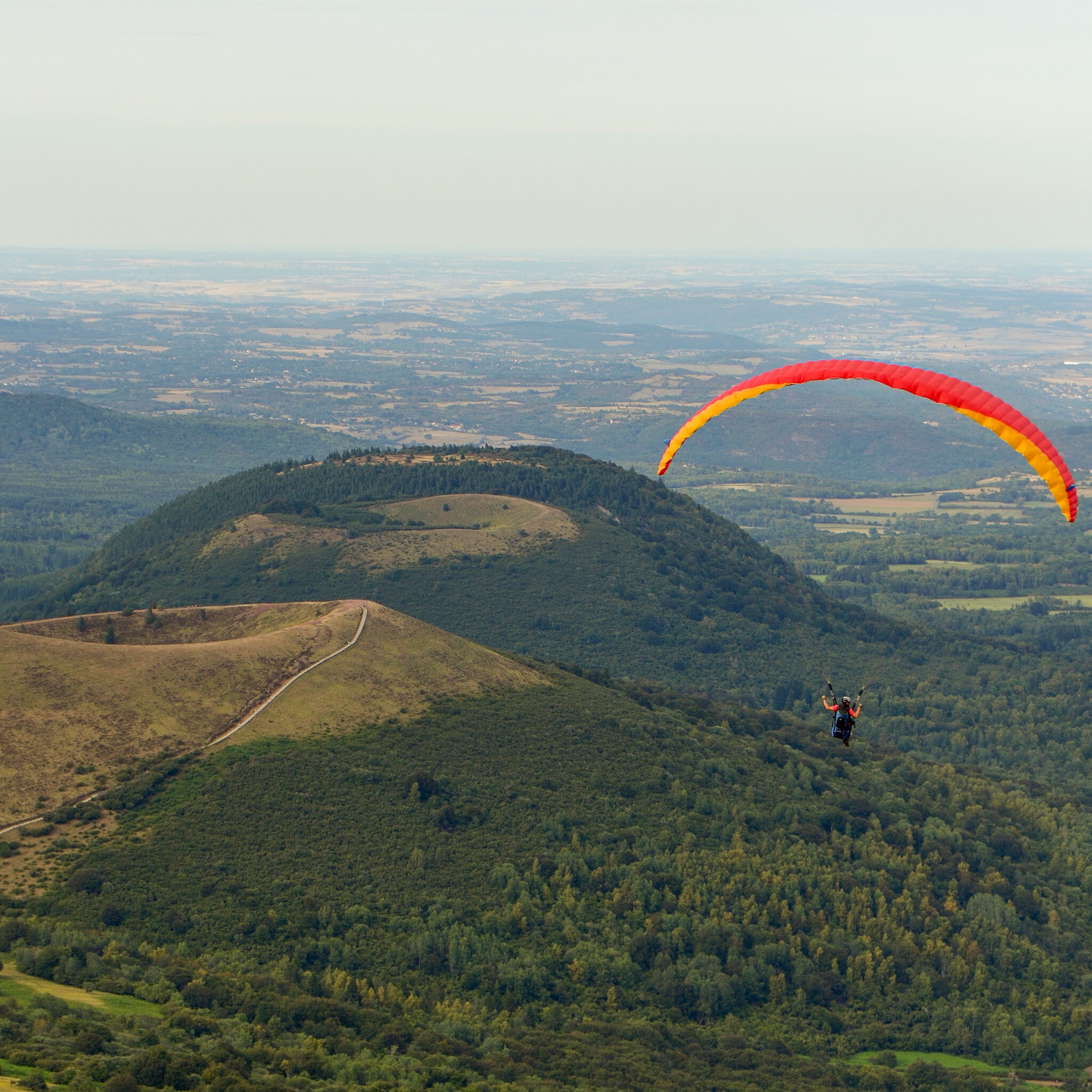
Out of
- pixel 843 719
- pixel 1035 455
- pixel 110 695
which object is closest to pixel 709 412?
pixel 1035 455

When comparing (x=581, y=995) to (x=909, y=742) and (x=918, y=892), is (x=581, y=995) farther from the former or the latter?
(x=909, y=742)

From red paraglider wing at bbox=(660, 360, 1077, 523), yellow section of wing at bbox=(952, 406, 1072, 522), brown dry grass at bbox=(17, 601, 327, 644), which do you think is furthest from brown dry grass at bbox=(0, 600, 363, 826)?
yellow section of wing at bbox=(952, 406, 1072, 522)

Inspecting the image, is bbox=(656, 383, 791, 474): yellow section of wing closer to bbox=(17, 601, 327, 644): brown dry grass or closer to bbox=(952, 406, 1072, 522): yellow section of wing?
bbox=(952, 406, 1072, 522): yellow section of wing

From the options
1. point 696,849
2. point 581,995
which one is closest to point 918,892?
point 696,849

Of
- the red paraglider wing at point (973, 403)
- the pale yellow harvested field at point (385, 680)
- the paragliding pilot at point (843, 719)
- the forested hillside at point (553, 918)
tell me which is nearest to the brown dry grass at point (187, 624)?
the pale yellow harvested field at point (385, 680)

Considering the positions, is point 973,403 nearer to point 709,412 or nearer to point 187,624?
point 709,412

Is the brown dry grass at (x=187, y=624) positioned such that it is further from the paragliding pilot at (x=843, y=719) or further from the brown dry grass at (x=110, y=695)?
the paragliding pilot at (x=843, y=719)
